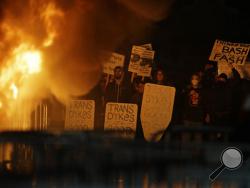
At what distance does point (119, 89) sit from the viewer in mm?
11641

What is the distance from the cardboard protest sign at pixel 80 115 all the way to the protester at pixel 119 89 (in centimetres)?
39

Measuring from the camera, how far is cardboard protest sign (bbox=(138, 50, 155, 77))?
11516 millimetres

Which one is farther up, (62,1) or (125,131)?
(62,1)

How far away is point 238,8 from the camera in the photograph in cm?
1133

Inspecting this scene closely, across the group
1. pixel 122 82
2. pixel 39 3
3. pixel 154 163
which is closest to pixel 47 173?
pixel 154 163

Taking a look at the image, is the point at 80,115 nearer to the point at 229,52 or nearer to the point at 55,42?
the point at 55,42

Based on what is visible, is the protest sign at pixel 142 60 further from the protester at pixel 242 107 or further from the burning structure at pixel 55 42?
the protester at pixel 242 107

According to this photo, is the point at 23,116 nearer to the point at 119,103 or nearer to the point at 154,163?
the point at 119,103

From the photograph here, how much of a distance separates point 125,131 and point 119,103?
63 cm

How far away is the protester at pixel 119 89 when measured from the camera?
38.0ft

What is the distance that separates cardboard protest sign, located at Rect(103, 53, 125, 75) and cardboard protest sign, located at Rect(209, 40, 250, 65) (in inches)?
71.7

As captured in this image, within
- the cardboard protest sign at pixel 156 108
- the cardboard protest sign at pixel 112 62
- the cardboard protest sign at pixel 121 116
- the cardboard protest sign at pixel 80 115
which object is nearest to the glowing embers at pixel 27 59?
the cardboard protest sign at pixel 80 115

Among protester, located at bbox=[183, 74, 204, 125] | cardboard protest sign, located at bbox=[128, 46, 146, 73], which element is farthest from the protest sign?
protester, located at bbox=[183, 74, 204, 125]

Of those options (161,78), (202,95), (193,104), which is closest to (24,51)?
(161,78)
